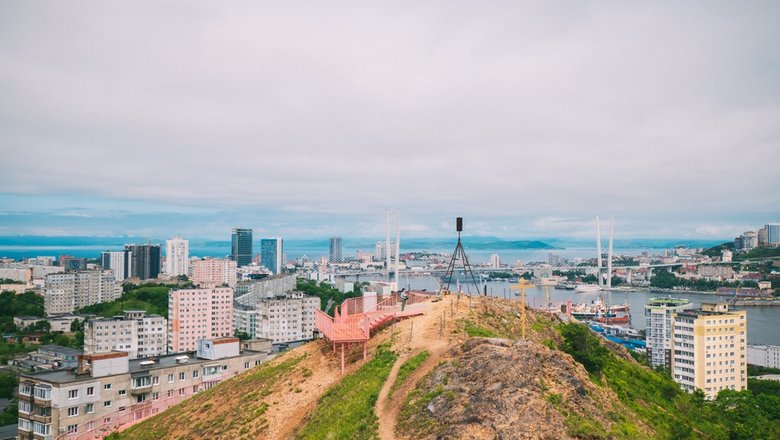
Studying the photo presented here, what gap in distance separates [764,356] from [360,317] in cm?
3799

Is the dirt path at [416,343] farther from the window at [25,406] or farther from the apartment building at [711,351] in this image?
the apartment building at [711,351]

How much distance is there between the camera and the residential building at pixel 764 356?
37.4 metres

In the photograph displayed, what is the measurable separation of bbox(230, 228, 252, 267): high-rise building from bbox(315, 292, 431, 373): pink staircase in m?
135

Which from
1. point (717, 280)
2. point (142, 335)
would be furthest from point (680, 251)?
point (142, 335)

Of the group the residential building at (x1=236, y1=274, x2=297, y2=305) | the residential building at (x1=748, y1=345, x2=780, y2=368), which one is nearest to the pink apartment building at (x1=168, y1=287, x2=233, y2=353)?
the residential building at (x1=236, y1=274, x2=297, y2=305)

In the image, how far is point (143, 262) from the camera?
9794 centimetres

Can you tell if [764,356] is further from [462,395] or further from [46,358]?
[46,358]

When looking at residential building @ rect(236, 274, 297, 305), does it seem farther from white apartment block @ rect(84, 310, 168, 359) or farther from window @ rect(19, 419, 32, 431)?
window @ rect(19, 419, 32, 431)

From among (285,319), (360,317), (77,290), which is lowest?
(285,319)

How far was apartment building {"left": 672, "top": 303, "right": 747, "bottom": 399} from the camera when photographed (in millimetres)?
27609

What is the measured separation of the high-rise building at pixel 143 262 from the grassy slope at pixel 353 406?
97.8m

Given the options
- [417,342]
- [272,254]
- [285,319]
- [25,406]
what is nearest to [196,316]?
[285,319]

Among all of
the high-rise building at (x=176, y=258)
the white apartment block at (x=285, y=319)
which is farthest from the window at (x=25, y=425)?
the high-rise building at (x=176, y=258)

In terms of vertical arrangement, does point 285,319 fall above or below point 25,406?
below
